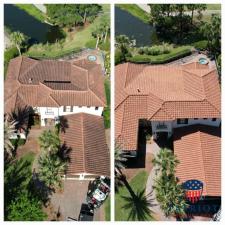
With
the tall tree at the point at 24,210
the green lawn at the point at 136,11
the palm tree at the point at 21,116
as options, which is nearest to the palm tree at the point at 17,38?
the palm tree at the point at 21,116

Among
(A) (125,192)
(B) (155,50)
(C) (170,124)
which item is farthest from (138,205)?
(B) (155,50)

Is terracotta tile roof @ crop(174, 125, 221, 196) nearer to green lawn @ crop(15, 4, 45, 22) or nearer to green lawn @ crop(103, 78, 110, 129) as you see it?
green lawn @ crop(103, 78, 110, 129)

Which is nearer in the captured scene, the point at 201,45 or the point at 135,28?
the point at 201,45

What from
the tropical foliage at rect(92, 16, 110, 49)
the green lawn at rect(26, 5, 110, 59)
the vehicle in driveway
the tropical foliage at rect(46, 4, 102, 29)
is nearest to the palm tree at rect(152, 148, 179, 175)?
the vehicle in driveway

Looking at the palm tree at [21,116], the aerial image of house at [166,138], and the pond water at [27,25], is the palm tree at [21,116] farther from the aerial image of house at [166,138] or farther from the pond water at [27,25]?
the pond water at [27,25]

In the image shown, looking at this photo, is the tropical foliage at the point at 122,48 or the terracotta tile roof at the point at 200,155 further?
the tropical foliage at the point at 122,48

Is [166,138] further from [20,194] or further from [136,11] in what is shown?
[136,11]
